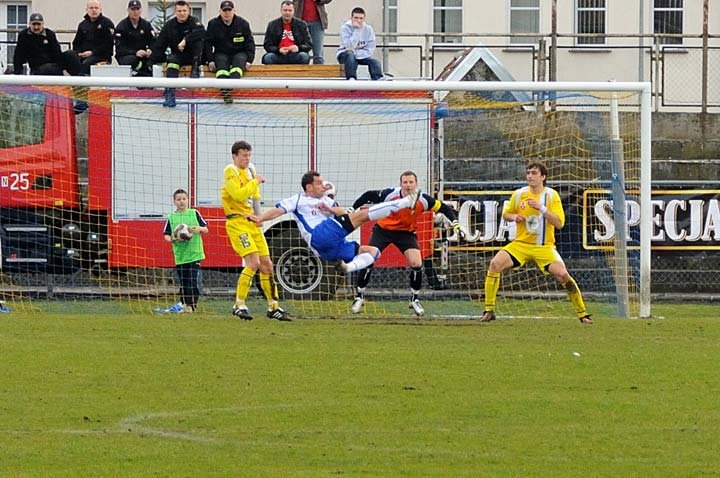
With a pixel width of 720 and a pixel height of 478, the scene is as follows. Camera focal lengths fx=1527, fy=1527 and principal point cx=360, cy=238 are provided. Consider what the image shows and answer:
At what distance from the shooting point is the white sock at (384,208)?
1605 centimetres

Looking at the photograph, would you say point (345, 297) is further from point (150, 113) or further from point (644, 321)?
point (644, 321)

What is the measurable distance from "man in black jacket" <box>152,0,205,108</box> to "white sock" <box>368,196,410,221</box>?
5736 millimetres

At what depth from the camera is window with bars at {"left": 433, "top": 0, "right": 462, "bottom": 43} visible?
3872 cm

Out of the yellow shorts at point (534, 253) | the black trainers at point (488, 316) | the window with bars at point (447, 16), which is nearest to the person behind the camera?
the yellow shorts at point (534, 253)

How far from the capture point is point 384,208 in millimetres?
16094

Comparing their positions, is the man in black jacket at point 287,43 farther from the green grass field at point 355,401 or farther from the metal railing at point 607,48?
the green grass field at point 355,401

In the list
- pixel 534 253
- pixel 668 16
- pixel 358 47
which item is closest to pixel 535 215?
pixel 534 253

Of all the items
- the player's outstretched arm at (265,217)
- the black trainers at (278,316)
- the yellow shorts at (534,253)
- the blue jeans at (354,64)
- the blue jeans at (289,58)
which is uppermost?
the blue jeans at (289,58)

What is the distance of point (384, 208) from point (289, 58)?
6.81 m

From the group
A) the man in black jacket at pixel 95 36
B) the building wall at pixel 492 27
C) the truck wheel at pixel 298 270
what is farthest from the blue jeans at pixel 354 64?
the building wall at pixel 492 27

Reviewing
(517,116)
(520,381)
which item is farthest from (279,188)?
(520,381)

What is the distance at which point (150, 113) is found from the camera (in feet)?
68.1

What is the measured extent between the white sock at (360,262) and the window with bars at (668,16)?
24.8 metres

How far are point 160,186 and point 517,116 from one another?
18.9 ft
